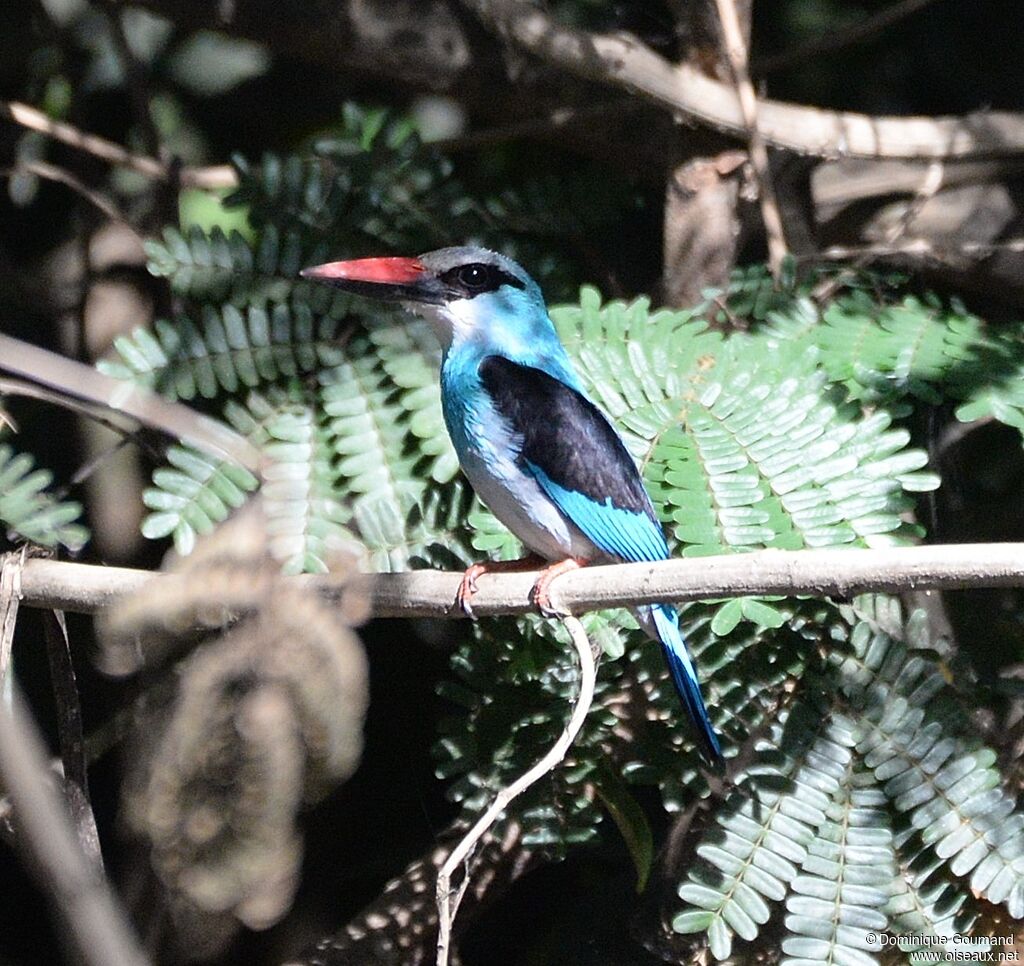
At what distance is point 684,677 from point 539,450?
24.0 inches

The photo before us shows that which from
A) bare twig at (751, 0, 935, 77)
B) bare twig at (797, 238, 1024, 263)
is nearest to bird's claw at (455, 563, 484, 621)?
bare twig at (797, 238, 1024, 263)

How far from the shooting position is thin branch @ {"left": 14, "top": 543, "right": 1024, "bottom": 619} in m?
1.86

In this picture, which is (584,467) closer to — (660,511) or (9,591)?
(660,511)

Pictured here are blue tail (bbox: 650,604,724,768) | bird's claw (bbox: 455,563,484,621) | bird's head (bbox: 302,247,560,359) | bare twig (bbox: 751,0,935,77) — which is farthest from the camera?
bare twig (bbox: 751,0,935,77)

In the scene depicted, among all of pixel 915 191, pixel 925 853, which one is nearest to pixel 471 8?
pixel 915 191

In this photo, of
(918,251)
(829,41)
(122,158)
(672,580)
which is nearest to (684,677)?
(672,580)

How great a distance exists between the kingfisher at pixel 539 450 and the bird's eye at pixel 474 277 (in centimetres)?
1

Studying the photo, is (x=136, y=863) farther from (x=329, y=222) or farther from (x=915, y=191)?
(x=915, y=191)

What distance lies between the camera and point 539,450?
2973 mm

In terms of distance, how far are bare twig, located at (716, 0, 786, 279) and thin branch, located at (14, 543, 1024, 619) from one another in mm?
1539

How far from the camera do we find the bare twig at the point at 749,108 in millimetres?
3635

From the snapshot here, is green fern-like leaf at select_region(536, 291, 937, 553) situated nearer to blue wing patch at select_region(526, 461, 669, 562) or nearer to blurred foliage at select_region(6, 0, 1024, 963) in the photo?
blurred foliage at select_region(6, 0, 1024, 963)

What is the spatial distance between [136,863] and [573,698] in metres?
1.27

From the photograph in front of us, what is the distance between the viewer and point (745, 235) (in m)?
4.01
